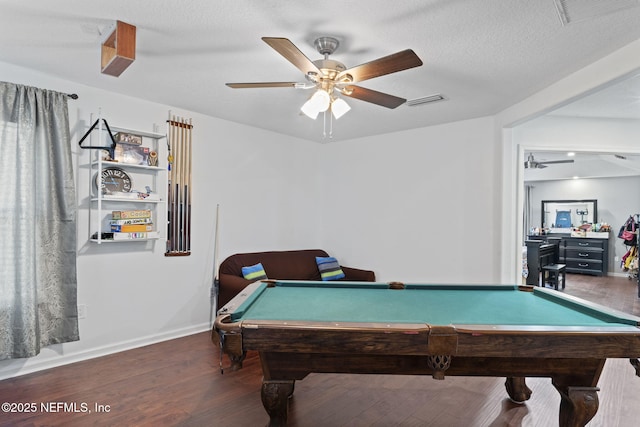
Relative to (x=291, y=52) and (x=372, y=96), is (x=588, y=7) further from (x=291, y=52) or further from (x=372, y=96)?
(x=291, y=52)

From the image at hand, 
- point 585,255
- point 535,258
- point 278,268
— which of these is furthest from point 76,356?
point 585,255

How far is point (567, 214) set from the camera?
892 cm

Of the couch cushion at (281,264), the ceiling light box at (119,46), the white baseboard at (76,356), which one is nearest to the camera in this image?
the ceiling light box at (119,46)

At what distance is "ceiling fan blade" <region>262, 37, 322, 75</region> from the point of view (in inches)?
68.8

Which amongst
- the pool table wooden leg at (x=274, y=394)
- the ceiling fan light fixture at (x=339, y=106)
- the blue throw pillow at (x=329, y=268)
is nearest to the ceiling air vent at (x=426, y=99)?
the ceiling fan light fixture at (x=339, y=106)

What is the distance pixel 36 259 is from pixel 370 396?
9.13 ft

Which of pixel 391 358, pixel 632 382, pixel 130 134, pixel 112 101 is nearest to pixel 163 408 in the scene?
pixel 391 358

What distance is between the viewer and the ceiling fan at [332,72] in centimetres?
192

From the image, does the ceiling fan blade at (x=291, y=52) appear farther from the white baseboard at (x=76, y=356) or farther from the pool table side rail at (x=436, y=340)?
the white baseboard at (x=76, y=356)

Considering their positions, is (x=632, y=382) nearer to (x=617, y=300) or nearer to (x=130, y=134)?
(x=617, y=300)

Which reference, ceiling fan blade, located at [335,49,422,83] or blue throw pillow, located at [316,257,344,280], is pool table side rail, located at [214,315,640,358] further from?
blue throw pillow, located at [316,257,344,280]

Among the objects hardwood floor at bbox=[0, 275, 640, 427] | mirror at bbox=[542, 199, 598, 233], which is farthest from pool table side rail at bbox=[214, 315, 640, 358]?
mirror at bbox=[542, 199, 598, 233]

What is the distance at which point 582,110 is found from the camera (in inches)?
150

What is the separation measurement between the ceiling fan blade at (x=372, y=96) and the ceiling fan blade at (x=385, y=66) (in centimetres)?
A: 18
